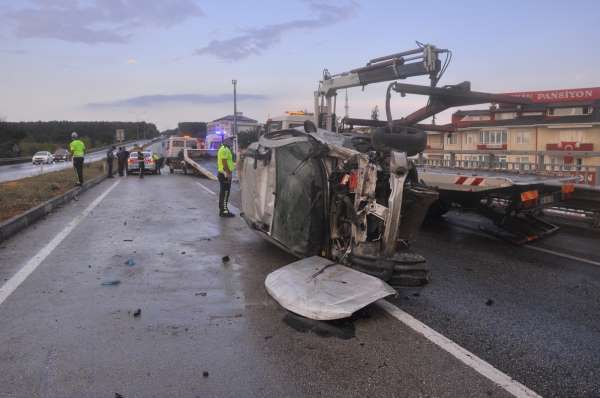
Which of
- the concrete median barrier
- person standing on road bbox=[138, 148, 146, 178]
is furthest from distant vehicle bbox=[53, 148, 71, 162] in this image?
the concrete median barrier

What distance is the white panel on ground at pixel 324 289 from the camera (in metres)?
4.51

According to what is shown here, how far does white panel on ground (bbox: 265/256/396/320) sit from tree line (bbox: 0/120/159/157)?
63.3 m

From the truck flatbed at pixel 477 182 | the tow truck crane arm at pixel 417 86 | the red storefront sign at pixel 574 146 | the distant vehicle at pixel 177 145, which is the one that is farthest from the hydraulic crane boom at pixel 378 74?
the red storefront sign at pixel 574 146

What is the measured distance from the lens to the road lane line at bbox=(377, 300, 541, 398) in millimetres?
3314

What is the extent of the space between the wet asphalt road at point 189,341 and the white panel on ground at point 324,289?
0.44 feet

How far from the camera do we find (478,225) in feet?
33.1

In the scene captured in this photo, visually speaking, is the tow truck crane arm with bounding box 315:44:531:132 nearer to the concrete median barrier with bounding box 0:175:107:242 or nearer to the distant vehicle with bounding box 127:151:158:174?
the concrete median barrier with bounding box 0:175:107:242

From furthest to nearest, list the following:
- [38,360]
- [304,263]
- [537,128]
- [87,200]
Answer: [537,128]
[87,200]
[304,263]
[38,360]

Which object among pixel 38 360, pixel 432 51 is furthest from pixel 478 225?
pixel 38 360

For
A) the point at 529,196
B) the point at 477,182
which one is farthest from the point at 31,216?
the point at 529,196

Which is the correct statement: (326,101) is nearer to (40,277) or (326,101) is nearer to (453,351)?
(40,277)

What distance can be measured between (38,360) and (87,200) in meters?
12.6

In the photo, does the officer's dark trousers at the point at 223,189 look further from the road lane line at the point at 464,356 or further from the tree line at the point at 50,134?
the tree line at the point at 50,134

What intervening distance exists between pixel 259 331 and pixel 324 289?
0.84 meters
